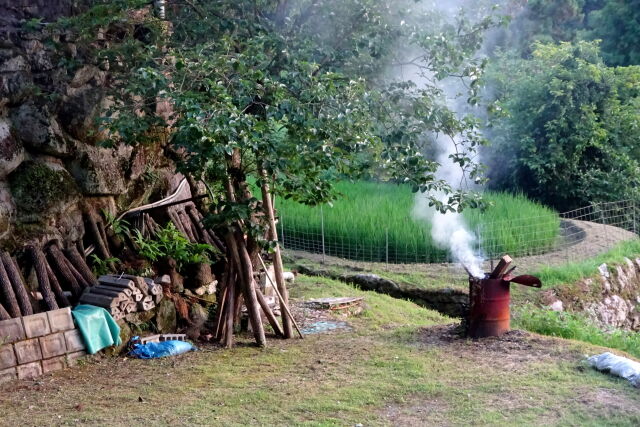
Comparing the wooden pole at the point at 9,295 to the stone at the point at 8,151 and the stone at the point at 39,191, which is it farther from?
the stone at the point at 8,151

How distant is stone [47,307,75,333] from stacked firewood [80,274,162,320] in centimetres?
37

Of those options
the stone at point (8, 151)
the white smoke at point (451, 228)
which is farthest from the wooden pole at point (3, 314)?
the white smoke at point (451, 228)

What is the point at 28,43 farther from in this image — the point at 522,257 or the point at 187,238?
the point at 522,257

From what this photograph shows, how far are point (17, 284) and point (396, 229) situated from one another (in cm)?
680

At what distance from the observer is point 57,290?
6.84 m

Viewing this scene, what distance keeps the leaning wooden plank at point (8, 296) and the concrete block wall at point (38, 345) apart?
23 centimetres

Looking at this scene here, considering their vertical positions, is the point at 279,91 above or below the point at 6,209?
above

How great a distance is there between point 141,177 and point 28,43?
1731mm

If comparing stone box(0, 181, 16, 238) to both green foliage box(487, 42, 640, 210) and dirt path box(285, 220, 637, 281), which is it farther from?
green foliage box(487, 42, 640, 210)

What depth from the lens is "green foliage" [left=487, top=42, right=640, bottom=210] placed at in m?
15.9

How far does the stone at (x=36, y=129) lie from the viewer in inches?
282

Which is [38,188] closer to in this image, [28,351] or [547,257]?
[28,351]

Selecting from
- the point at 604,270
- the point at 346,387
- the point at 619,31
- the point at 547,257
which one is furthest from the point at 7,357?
the point at 619,31

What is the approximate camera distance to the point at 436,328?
7.68 m
